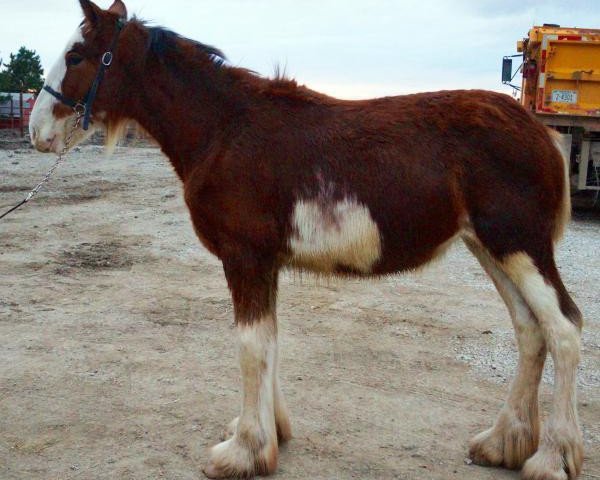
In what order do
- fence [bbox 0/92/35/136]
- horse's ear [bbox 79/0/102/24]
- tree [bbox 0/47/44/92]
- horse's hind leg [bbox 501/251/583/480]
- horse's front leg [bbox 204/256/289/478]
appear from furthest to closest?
tree [bbox 0/47/44/92], fence [bbox 0/92/35/136], horse's ear [bbox 79/0/102/24], horse's front leg [bbox 204/256/289/478], horse's hind leg [bbox 501/251/583/480]

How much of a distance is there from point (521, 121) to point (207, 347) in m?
3.13

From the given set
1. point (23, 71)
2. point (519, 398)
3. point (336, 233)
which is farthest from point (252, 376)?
point (23, 71)

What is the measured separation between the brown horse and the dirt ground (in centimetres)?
47

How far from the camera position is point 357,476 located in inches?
152

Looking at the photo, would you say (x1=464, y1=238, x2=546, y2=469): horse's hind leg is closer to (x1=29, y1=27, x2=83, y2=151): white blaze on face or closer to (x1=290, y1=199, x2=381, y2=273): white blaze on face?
(x1=290, y1=199, x2=381, y2=273): white blaze on face

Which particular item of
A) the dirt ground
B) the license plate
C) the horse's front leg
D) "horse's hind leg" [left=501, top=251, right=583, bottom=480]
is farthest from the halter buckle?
the license plate

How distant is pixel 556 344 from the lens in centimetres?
363

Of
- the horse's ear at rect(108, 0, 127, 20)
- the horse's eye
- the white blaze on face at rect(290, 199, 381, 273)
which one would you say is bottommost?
the white blaze on face at rect(290, 199, 381, 273)

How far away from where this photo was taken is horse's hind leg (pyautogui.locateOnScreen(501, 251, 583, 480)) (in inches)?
143

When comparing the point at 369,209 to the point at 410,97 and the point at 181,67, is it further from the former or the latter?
the point at 181,67

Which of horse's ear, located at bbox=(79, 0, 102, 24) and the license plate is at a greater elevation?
the license plate

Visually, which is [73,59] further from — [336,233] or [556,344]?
[556,344]

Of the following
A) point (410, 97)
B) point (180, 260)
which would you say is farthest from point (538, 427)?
point (180, 260)

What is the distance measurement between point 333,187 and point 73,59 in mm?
1632
